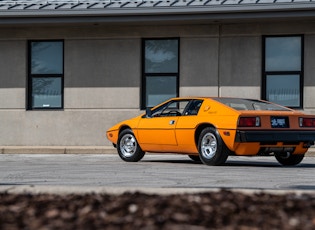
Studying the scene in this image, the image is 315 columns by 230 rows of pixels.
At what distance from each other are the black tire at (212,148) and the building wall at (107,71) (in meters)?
6.13

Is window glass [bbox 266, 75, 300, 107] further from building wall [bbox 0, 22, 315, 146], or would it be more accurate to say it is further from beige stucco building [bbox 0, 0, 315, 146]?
building wall [bbox 0, 22, 315, 146]

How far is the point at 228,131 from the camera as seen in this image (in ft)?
43.1

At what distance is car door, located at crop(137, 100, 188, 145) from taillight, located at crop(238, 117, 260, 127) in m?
1.72

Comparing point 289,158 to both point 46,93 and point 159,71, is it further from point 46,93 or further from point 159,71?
point 46,93

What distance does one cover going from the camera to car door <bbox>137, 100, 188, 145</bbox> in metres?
14.5

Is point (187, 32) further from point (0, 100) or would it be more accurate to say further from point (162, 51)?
point (0, 100)

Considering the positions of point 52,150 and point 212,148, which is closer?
point 212,148

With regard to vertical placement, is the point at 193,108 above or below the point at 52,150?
above

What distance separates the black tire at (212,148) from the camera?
43.7ft

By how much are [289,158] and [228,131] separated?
1889 millimetres

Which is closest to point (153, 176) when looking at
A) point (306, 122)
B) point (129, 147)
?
point (306, 122)

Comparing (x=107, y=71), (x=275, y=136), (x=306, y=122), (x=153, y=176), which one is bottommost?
(x=153, y=176)

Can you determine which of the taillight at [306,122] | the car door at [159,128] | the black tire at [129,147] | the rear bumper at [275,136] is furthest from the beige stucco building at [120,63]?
the rear bumper at [275,136]

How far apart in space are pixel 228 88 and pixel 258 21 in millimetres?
1858
